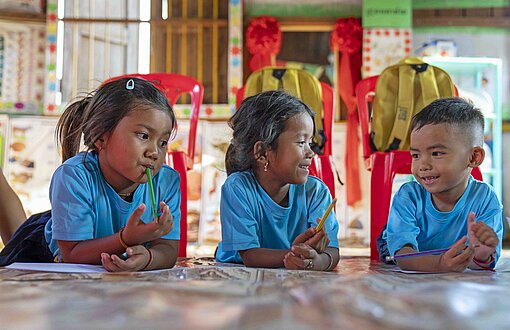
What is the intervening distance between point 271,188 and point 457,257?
0.51 meters

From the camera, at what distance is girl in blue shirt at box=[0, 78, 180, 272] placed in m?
1.30

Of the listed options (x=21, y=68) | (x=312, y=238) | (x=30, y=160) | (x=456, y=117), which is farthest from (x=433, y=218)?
(x=21, y=68)

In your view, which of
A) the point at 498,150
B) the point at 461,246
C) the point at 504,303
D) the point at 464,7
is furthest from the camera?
the point at 464,7

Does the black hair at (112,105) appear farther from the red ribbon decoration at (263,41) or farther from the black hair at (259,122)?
the red ribbon decoration at (263,41)

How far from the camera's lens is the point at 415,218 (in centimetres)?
152

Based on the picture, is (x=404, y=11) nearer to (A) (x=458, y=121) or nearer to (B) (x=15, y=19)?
(B) (x=15, y=19)

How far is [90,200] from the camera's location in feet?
4.42

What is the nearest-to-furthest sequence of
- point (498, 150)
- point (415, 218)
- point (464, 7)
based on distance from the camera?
point (415, 218)
point (498, 150)
point (464, 7)

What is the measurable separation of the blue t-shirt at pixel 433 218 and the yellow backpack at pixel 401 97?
0.65 metres

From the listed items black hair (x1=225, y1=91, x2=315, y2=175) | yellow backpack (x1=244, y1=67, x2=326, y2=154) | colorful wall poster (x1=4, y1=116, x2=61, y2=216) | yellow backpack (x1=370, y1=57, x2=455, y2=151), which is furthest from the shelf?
black hair (x1=225, y1=91, x2=315, y2=175)

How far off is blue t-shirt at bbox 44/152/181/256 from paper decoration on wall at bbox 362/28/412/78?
9.57 ft

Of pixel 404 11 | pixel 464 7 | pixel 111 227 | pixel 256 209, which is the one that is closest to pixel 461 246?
pixel 256 209

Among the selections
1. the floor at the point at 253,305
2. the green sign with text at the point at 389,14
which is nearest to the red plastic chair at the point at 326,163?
the floor at the point at 253,305

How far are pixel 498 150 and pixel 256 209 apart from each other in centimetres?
299
